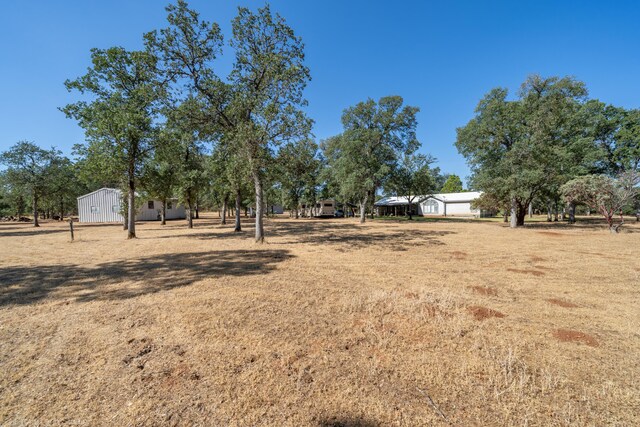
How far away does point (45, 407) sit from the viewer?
253 cm

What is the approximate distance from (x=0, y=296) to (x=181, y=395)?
6.67 meters

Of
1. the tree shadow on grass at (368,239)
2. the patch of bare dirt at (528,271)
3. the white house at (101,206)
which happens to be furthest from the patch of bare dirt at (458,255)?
the white house at (101,206)

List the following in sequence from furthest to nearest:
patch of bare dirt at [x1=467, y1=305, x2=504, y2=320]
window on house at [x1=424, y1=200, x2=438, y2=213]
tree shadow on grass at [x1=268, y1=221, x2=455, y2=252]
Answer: window on house at [x1=424, y1=200, x2=438, y2=213], tree shadow on grass at [x1=268, y1=221, x2=455, y2=252], patch of bare dirt at [x1=467, y1=305, x2=504, y2=320]

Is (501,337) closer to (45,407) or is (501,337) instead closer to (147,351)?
(147,351)

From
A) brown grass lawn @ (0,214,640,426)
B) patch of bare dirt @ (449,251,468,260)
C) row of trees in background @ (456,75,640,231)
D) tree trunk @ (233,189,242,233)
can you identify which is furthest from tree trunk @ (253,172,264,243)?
row of trees in background @ (456,75,640,231)

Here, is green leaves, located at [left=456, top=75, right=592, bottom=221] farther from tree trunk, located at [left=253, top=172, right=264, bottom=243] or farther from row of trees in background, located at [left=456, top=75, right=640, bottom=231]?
tree trunk, located at [left=253, top=172, right=264, bottom=243]

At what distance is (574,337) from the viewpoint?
3963mm

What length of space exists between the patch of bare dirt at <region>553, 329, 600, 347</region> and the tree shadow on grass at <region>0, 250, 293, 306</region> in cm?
680

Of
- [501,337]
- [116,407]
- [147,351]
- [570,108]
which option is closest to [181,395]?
[116,407]

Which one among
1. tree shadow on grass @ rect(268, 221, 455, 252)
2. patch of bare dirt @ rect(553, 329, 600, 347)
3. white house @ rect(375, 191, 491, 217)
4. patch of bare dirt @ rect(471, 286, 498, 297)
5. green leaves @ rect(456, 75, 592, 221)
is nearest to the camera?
patch of bare dirt @ rect(553, 329, 600, 347)

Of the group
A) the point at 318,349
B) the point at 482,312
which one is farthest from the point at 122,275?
the point at 482,312

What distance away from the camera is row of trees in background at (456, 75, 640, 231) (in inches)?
768

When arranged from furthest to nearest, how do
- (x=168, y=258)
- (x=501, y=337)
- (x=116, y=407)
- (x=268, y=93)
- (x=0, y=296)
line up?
(x=268, y=93) < (x=168, y=258) < (x=0, y=296) < (x=501, y=337) < (x=116, y=407)

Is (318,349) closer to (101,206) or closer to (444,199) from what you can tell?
(101,206)
